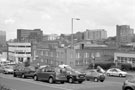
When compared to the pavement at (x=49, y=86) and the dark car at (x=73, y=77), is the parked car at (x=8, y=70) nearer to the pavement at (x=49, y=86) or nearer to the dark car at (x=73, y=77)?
the pavement at (x=49, y=86)

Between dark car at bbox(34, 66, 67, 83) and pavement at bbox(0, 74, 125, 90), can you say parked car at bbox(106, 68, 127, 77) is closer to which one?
pavement at bbox(0, 74, 125, 90)

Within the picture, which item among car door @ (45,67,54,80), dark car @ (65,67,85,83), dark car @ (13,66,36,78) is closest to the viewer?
car door @ (45,67,54,80)

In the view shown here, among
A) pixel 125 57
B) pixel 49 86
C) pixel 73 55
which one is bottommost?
pixel 49 86

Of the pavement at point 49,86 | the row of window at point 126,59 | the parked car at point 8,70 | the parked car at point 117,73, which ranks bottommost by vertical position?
the pavement at point 49,86

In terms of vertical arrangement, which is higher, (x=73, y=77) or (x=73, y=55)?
(x=73, y=55)

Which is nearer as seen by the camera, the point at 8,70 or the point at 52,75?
the point at 52,75

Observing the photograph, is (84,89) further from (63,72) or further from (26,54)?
(26,54)

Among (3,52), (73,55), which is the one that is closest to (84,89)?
(73,55)

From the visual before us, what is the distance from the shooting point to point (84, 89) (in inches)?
868

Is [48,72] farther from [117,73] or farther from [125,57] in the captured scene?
[125,57]

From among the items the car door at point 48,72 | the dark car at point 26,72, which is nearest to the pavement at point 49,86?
the car door at point 48,72

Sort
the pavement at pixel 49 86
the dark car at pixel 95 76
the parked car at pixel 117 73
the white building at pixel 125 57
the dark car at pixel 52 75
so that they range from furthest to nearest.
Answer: the white building at pixel 125 57 < the parked car at pixel 117 73 < the dark car at pixel 95 76 < the dark car at pixel 52 75 < the pavement at pixel 49 86

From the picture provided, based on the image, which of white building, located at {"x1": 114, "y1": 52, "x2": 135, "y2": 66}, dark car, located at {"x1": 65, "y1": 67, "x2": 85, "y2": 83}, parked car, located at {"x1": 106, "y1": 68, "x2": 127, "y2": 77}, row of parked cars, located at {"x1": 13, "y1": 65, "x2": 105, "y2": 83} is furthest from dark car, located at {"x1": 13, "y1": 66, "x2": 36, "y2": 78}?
white building, located at {"x1": 114, "y1": 52, "x2": 135, "y2": 66}

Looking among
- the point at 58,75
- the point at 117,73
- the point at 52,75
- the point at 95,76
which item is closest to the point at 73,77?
the point at 58,75
